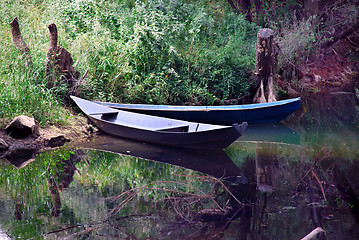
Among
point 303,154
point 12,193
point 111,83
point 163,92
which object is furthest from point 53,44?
point 303,154

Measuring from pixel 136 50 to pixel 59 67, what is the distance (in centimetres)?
209

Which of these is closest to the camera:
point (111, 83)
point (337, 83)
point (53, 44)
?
point (53, 44)

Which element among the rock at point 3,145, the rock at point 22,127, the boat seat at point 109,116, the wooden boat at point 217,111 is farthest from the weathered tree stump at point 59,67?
the rock at point 3,145

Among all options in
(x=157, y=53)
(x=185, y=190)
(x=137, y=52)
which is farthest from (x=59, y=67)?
(x=185, y=190)

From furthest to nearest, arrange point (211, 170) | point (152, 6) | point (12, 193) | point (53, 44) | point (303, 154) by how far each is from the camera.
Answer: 1. point (152, 6)
2. point (53, 44)
3. point (303, 154)
4. point (211, 170)
5. point (12, 193)

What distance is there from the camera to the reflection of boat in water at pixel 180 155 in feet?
21.8

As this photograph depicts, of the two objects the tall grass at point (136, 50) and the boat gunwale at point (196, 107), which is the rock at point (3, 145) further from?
the boat gunwale at point (196, 107)

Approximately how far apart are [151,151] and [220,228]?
142 inches

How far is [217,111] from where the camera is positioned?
9484 mm

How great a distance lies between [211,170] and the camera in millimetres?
6730

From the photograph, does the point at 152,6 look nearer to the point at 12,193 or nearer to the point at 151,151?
the point at 151,151

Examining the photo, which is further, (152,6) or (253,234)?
(152,6)

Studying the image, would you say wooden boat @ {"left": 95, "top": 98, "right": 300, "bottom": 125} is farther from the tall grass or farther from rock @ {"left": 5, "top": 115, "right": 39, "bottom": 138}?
rock @ {"left": 5, "top": 115, "right": 39, "bottom": 138}

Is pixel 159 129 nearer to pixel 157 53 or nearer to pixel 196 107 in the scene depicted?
pixel 196 107
